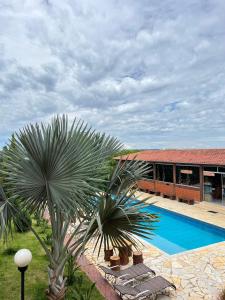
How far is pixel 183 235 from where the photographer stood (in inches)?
640

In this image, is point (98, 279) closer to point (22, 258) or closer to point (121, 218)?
point (22, 258)

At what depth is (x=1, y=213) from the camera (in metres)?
5.69

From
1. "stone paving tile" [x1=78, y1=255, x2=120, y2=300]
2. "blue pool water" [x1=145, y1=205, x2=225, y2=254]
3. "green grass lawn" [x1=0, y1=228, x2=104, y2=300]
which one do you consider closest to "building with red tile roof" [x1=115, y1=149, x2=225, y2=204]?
"blue pool water" [x1=145, y1=205, x2=225, y2=254]

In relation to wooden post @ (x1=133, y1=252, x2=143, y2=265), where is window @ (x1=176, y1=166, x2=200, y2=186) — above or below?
above

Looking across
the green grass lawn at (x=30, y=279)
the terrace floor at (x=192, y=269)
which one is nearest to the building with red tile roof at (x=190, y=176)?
the terrace floor at (x=192, y=269)

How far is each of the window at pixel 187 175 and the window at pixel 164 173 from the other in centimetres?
113

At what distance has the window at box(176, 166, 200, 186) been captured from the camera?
23.2 m

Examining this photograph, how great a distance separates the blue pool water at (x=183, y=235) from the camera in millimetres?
14545

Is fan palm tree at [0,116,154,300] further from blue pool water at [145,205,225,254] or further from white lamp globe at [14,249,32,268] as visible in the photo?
blue pool water at [145,205,225,254]

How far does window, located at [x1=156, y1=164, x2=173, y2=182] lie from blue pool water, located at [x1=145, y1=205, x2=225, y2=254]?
7424 mm

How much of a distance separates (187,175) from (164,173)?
141 inches

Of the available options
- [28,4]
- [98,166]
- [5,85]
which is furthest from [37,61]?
[98,166]

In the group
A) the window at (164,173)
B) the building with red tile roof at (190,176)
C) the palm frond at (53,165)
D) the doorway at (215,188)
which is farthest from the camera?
the window at (164,173)

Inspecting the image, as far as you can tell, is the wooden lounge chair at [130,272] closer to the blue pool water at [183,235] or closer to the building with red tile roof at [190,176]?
the blue pool water at [183,235]
